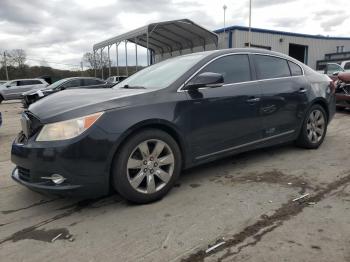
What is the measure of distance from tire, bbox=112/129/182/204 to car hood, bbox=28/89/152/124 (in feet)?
1.25

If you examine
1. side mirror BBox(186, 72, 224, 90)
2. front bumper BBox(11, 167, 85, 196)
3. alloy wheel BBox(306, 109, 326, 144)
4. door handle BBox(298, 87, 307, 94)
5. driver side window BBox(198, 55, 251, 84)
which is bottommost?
front bumper BBox(11, 167, 85, 196)

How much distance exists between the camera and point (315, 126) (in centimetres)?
535

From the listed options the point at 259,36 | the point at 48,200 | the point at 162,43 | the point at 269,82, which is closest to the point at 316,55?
the point at 259,36

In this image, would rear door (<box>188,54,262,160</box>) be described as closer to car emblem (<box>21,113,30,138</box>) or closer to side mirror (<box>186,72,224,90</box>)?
side mirror (<box>186,72,224,90</box>)

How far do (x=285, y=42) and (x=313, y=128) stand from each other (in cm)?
2828

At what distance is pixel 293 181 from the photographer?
12.9 feet

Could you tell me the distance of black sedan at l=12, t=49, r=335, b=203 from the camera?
3.07 metres

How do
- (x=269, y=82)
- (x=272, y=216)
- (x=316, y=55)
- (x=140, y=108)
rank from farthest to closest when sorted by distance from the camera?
(x=316, y=55) < (x=269, y=82) < (x=140, y=108) < (x=272, y=216)

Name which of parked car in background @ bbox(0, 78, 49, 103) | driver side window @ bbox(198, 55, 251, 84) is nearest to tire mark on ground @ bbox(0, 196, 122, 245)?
driver side window @ bbox(198, 55, 251, 84)

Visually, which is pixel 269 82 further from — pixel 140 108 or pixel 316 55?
pixel 316 55

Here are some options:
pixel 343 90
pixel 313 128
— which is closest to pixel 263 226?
pixel 313 128

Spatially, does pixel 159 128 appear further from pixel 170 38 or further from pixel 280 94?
pixel 170 38

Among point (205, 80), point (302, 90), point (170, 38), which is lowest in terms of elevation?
point (302, 90)

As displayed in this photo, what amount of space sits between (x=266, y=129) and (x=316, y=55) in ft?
111
